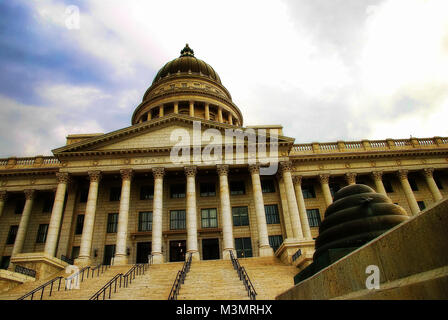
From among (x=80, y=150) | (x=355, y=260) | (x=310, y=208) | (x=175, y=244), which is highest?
(x=80, y=150)

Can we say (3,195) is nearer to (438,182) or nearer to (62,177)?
(62,177)

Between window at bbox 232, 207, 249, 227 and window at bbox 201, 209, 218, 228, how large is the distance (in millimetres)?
2026

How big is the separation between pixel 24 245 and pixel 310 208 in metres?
30.1

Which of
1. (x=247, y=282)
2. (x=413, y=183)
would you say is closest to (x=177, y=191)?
(x=247, y=282)

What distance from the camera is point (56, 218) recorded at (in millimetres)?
27109

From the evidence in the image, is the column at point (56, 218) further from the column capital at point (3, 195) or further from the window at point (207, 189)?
the window at point (207, 189)

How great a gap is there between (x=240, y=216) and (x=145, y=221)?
33.0 ft

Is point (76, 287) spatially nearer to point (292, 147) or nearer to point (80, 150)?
point (80, 150)

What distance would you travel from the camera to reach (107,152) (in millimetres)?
Result: 29719

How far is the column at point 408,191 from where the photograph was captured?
103ft

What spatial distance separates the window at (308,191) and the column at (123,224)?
18933 mm

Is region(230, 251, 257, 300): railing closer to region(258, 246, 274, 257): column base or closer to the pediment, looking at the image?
region(258, 246, 274, 257): column base

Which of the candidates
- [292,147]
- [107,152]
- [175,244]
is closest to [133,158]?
[107,152]

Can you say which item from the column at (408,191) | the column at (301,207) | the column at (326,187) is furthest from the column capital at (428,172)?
the column at (301,207)
